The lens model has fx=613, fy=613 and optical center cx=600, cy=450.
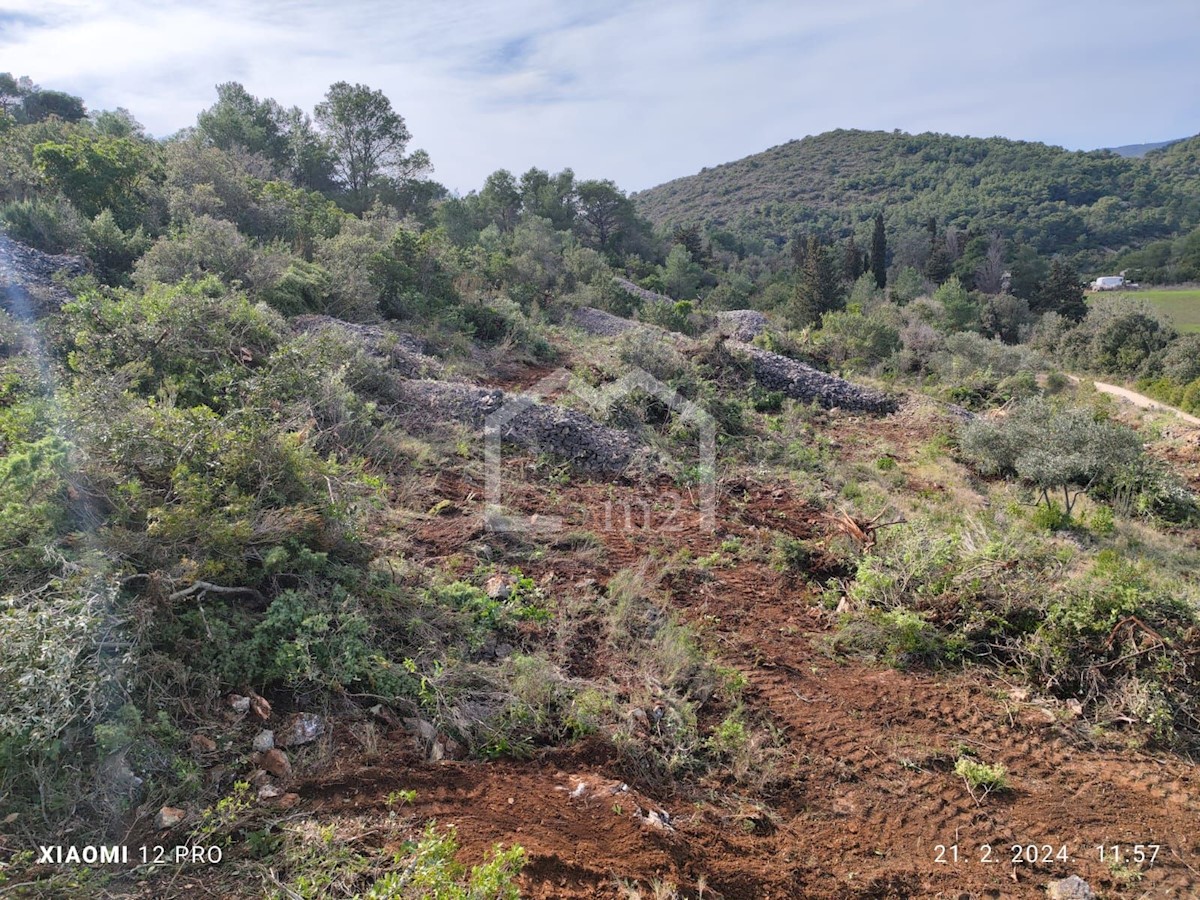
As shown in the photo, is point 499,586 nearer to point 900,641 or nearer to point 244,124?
point 900,641

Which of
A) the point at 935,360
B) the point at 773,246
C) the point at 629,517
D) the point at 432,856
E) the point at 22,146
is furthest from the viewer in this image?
the point at 773,246

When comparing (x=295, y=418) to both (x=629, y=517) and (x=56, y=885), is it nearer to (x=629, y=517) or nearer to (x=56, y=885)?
(x=629, y=517)

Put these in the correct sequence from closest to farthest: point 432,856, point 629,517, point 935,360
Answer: point 432,856
point 629,517
point 935,360

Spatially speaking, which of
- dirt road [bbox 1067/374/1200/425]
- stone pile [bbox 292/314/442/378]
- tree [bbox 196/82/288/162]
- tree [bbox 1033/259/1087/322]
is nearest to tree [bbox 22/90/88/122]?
tree [bbox 196/82/288/162]

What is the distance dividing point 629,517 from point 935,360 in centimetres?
1086

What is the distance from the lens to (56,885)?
1.82 metres

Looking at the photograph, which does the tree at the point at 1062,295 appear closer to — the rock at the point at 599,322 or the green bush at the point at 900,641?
the rock at the point at 599,322

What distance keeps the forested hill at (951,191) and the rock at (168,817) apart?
4864 cm

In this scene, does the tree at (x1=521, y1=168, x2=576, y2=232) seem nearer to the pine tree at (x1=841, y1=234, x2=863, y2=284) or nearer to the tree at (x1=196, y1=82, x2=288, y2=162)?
the tree at (x1=196, y1=82, x2=288, y2=162)

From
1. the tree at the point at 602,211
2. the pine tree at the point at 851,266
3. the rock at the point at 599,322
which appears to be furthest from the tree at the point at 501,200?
the pine tree at the point at 851,266

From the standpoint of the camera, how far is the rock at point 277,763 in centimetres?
240

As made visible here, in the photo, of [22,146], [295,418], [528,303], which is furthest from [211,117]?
[295,418]

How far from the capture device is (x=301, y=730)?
2.58 meters

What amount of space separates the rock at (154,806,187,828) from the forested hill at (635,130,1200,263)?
4864cm
